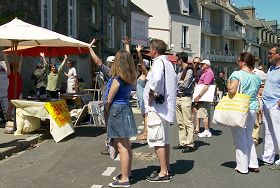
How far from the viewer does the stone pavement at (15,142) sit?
827 cm

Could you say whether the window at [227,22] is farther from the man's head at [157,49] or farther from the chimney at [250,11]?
the man's head at [157,49]

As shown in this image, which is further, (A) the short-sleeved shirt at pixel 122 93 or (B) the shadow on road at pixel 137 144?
(B) the shadow on road at pixel 137 144

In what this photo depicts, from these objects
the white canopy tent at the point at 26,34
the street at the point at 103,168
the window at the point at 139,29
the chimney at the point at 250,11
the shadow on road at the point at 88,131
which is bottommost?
the street at the point at 103,168

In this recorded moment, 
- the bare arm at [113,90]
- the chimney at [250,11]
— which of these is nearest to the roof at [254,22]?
Result: the chimney at [250,11]

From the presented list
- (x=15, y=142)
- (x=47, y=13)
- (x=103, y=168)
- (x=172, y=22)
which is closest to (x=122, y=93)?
(x=103, y=168)

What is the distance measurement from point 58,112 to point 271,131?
4796mm

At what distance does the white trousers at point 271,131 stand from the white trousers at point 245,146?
1.63 ft

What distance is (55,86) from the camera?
46.6 ft

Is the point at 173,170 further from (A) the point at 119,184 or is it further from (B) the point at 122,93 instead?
(B) the point at 122,93

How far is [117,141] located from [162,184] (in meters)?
0.88

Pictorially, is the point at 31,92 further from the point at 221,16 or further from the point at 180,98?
the point at 221,16

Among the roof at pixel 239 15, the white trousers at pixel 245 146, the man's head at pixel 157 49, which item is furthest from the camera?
the roof at pixel 239 15

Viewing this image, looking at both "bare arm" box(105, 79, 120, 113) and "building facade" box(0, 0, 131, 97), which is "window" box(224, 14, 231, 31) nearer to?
"building facade" box(0, 0, 131, 97)

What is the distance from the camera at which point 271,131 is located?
24.3ft
